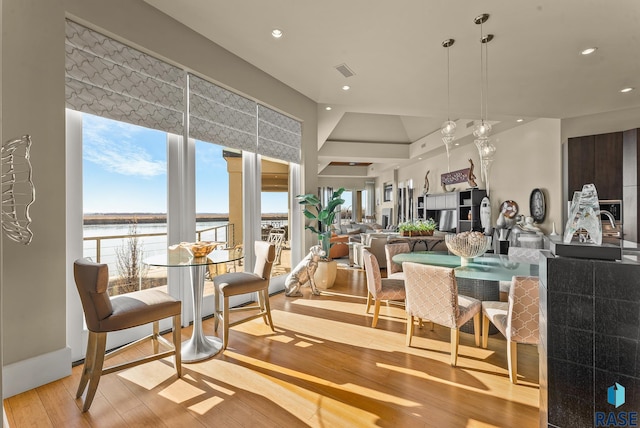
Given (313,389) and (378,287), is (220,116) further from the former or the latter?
(313,389)

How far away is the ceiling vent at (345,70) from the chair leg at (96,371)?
3713mm

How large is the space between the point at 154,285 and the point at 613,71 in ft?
19.9

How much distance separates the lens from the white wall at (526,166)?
18.1ft

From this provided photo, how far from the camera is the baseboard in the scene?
6.51 ft

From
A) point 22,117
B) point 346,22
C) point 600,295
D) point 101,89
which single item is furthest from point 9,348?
point 346,22

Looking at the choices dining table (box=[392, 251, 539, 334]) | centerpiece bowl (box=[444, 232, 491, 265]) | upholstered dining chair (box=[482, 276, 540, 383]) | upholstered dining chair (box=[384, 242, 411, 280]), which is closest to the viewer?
upholstered dining chair (box=[482, 276, 540, 383])

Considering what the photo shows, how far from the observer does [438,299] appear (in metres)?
2.48

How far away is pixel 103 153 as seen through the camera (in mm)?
2697

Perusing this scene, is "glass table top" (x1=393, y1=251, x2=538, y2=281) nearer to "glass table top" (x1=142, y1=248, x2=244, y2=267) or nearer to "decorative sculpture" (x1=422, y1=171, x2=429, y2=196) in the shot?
"glass table top" (x1=142, y1=248, x2=244, y2=267)

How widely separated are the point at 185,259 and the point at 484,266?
2760 millimetres

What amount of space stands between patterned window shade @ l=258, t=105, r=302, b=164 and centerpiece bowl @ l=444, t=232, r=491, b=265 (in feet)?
9.06

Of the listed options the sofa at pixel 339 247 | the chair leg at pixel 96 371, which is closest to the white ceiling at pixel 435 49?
the chair leg at pixel 96 371

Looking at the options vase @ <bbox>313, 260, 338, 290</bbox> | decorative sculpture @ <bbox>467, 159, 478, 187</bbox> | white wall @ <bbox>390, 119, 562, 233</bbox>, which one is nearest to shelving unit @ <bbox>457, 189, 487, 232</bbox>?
decorative sculpture @ <bbox>467, 159, 478, 187</bbox>

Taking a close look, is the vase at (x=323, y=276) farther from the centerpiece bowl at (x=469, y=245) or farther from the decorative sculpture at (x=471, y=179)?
the decorative sculpture at (x=471, y=179)
